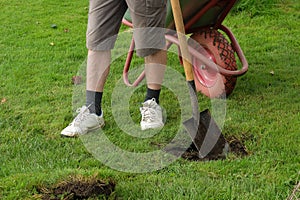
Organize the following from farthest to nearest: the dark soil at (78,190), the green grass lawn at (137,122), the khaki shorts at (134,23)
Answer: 1. the khaki shorts at (134,23)
2. the green grass lawn at (137,122)
3. the dark soil at (78,190)

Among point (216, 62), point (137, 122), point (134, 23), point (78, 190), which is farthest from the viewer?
point (216, 62)

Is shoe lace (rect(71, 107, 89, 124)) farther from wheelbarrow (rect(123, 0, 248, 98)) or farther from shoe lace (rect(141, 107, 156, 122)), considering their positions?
wheelbarrow (rect(123, 0, 248, 98))

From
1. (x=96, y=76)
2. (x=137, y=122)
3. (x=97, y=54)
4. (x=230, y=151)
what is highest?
(x=97, y=54)

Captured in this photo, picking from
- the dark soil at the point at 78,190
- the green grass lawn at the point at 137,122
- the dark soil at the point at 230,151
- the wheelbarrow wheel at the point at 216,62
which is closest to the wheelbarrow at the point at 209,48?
the wheelbarrow wheel at the point at 216,62

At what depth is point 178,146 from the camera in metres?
3.19

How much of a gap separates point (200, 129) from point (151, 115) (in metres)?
0.44

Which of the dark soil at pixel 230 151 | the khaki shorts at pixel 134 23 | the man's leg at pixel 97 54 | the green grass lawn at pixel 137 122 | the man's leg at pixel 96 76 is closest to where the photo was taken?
the green grass lawn at pixel 137 122

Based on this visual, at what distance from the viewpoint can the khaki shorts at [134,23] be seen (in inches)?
129

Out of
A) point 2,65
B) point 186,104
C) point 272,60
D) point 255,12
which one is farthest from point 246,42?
point 2,65

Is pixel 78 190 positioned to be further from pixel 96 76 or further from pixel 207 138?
pixel 96 76

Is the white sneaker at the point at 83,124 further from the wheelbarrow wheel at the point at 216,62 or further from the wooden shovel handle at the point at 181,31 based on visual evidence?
the wheelbarrow wheel at the point at 216,62

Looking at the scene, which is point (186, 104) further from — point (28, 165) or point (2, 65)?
point (2, 65)

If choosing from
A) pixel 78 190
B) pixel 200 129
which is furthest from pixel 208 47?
pixel 78 190

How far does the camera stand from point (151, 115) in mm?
3482
